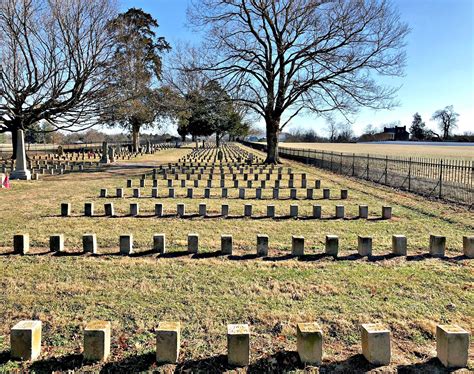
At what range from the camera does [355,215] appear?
9.56 meters

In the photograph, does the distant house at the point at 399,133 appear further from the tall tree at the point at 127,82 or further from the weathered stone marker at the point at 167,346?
the weathered stone marker at the point at 167,346

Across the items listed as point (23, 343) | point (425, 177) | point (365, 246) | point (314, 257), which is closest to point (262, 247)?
point (314, 257)

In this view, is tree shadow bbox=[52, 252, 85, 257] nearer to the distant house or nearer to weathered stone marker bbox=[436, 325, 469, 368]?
weathered stone marker bbox=[436, 325, 469, 368]

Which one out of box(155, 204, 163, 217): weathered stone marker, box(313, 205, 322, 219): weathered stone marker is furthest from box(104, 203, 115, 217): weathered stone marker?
box(313, 205, 322, 219): weathered stone marker

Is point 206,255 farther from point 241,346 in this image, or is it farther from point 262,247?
point 241,346

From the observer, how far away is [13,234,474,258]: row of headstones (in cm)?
588

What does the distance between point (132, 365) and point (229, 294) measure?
1538 mm

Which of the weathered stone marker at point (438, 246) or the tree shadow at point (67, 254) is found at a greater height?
the weathered stone marker at point (438, 246)

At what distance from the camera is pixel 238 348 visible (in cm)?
299

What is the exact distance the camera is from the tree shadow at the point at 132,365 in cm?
294

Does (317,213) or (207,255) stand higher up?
(317,213)

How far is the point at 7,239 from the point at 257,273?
4.21m

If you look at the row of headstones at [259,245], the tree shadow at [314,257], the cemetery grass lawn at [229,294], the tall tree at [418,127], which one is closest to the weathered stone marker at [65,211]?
the cemetery grass lawn at [229,294]

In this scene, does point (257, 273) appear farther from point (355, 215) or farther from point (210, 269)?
point (355, 215)
